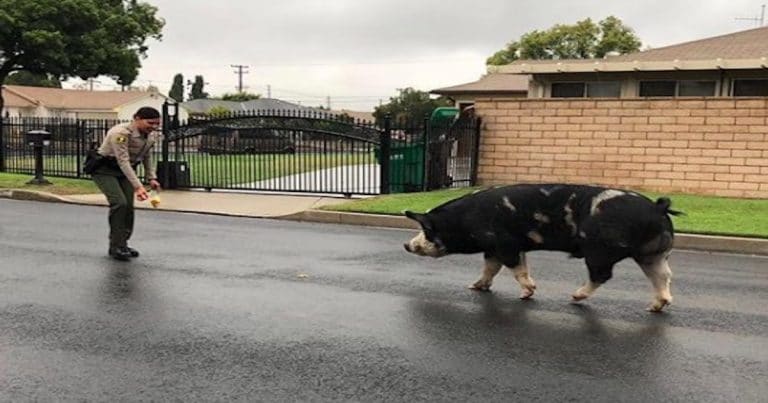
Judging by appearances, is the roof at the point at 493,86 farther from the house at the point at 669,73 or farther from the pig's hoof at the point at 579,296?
the pig's hoof at the point at 579,296

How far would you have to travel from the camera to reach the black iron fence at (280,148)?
16.2 metres

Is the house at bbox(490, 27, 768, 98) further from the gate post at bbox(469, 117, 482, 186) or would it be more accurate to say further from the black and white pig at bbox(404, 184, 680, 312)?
the black and white pig at bbox(404, 184, 680, 312)

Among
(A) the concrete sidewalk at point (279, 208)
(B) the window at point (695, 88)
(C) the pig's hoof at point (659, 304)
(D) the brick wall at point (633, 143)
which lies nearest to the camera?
(C) the pig's hoof at point (659, 304)

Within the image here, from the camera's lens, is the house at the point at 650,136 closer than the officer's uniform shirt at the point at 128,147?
No

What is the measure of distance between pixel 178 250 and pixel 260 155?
10220 mm

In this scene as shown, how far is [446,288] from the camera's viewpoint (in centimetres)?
755

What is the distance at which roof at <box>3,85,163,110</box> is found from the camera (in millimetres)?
66750

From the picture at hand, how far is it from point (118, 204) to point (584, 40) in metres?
43.2

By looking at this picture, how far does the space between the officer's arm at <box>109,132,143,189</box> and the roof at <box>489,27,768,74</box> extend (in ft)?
47.7

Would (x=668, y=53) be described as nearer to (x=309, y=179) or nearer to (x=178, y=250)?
(x=309, y=179)

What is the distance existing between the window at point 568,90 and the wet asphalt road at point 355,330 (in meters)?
12.7

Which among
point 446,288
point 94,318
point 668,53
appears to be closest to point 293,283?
point 446,288

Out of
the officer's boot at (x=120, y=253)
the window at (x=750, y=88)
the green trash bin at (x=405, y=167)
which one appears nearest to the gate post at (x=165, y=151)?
the green trash bin at (x=405, y=167)

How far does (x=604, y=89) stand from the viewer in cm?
2133
